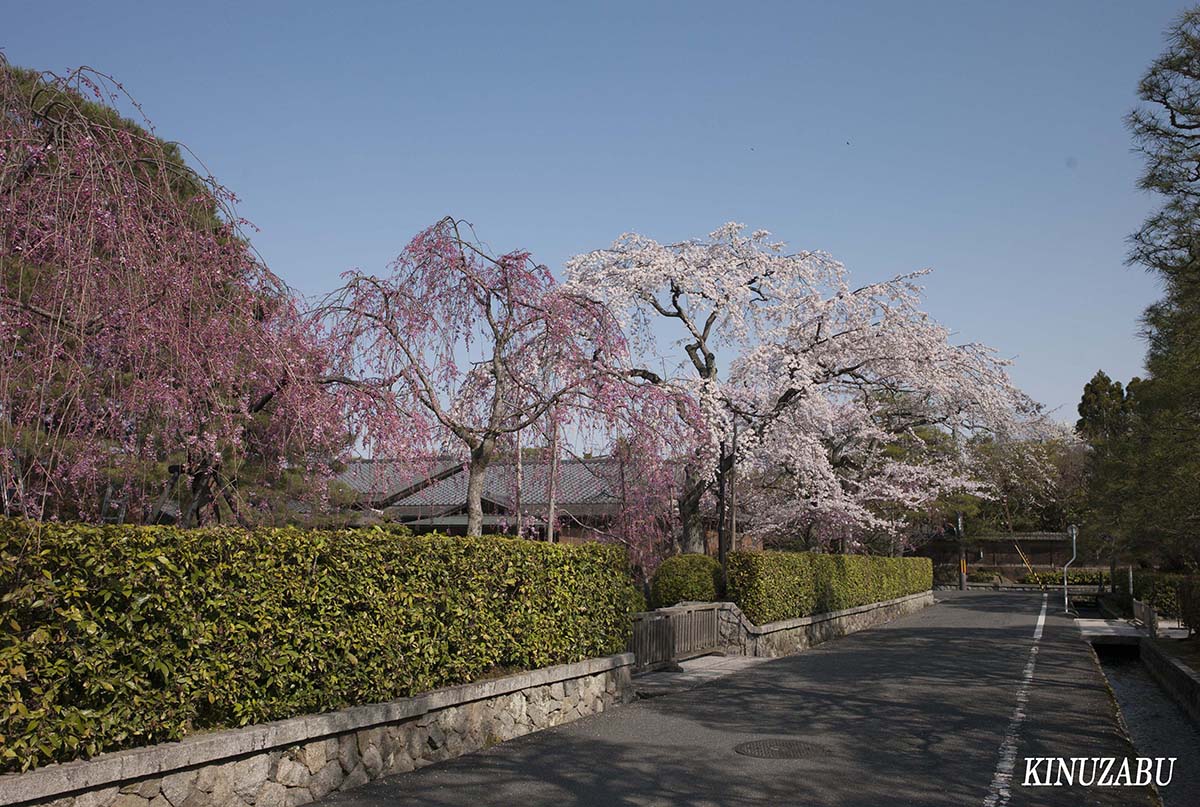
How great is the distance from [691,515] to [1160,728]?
15.3 m

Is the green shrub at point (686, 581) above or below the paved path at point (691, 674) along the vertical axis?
above

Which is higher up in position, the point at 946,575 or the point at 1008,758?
the point at 1008,758

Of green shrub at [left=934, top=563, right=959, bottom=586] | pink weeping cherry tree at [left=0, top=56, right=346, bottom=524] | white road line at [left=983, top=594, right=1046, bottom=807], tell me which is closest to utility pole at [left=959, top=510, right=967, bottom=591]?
green shrub at [left=934, top=563, right=959, bottom=586]

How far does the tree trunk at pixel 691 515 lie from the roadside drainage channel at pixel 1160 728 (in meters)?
10.6

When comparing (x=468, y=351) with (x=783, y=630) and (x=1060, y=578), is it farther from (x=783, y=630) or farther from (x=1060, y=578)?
(x=1060, y=578)

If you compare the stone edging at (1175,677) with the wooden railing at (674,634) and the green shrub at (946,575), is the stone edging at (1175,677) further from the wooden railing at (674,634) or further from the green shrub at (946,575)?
the green shrub at (946,575)

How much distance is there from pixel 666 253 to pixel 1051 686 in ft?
52.8

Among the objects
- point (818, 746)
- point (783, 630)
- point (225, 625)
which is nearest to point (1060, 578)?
point (783, 630)

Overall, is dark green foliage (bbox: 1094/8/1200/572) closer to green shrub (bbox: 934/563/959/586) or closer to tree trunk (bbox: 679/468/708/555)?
tree trunk (bbox: 679/468/708/555)

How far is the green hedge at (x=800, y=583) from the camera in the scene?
2264 cm

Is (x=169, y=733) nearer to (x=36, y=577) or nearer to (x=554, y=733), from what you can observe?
(x=36, y=577)

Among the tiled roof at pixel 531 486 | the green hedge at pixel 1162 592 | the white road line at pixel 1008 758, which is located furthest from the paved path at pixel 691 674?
the green hedge at pixel 1162 592

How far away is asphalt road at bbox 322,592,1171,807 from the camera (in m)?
8.76

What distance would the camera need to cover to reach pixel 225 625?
798 centimetres
